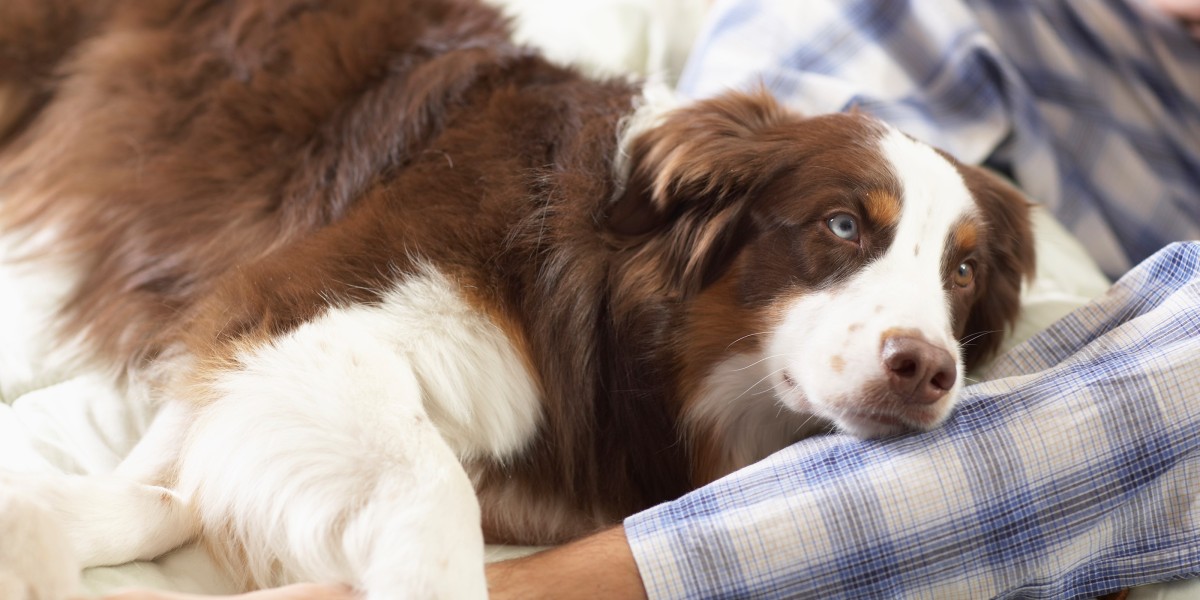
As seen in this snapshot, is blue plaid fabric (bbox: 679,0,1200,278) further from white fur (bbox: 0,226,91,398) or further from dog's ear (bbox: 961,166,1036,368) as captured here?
white fur (bbox: 0,226,91,398)

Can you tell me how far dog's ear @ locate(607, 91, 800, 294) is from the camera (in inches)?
68.9

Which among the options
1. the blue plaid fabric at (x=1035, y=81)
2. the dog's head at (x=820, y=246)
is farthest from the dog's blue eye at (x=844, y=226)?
the blue plaid fabric at (x=1035, y=81)

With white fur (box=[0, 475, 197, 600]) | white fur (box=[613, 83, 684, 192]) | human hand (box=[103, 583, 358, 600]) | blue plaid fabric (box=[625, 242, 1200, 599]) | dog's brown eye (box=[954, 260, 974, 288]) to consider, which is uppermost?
white fur (box=[613, 83, 684, 192])

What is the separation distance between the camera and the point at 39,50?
233cm

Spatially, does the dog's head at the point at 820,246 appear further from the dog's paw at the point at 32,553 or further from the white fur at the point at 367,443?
the dog's paw at the point at 32,553

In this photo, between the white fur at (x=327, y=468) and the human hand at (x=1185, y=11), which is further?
the human hand at (x=1185, y=11)

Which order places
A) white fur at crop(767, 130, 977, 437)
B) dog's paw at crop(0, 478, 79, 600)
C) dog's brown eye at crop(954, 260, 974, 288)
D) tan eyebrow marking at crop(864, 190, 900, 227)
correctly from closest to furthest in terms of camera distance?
dog's paw at crop(0, 478, 79, 600) → white fur at crop(767, 130, 977, 437) → tan eyebrow marking at crop(864, 190, 900, 227) → dog's brown eye at crop(954, 260, 974, 288)

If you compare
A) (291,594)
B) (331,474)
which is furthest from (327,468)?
(291,594)

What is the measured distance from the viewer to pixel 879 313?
5.08ft

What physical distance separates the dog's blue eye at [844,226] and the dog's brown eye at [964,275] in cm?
24

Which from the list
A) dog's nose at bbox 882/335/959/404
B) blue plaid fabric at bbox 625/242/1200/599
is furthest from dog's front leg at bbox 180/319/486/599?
dog's nose at bbox 882/335/959/404

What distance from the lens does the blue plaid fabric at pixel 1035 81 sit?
8.38 ft

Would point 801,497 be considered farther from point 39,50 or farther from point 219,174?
point 39,50

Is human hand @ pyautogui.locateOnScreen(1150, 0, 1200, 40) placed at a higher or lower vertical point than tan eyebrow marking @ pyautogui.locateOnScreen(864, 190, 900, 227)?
lower
